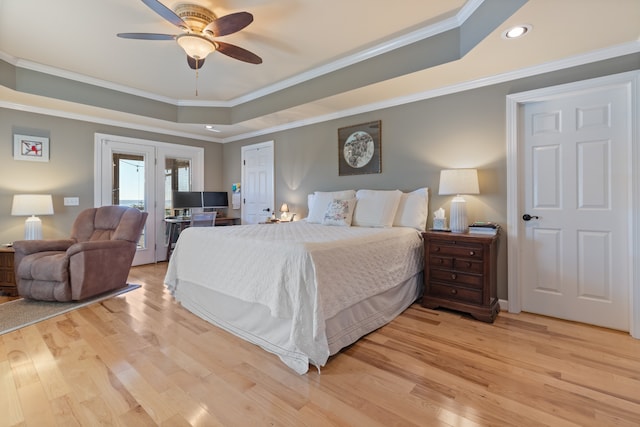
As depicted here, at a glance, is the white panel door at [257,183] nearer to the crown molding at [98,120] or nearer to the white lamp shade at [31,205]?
the crown molding at [98,120]

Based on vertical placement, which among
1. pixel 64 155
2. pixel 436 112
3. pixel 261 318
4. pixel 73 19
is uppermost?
pixel 73 19

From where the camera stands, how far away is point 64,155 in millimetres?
4105

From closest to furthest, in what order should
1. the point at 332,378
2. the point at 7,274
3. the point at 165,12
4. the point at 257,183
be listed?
the point at 332,378, the point at 165,12, the point at 7,274, the point at 257,183

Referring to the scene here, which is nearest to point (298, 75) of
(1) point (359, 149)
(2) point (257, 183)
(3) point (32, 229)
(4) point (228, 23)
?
(1) point (359, 149)

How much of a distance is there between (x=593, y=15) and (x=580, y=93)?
79 centimetres

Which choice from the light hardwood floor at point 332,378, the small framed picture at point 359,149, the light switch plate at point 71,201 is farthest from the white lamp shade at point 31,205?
Result: the small framed picture at point 359,149

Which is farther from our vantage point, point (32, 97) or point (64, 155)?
point (64, 155)

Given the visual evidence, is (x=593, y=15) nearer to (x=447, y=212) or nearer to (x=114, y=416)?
(x=447, y=212)

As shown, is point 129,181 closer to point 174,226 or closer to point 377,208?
point 174,226

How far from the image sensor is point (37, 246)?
3.21 metres

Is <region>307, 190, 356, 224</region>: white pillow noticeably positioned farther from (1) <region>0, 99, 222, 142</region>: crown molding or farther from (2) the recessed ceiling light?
(1) <region>0, 99, 222, 142</region>: crown molding

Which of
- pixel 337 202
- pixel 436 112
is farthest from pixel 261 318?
pixel 436 112

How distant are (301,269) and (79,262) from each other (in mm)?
2636

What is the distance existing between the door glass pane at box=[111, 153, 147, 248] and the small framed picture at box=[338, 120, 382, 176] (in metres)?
3.45
